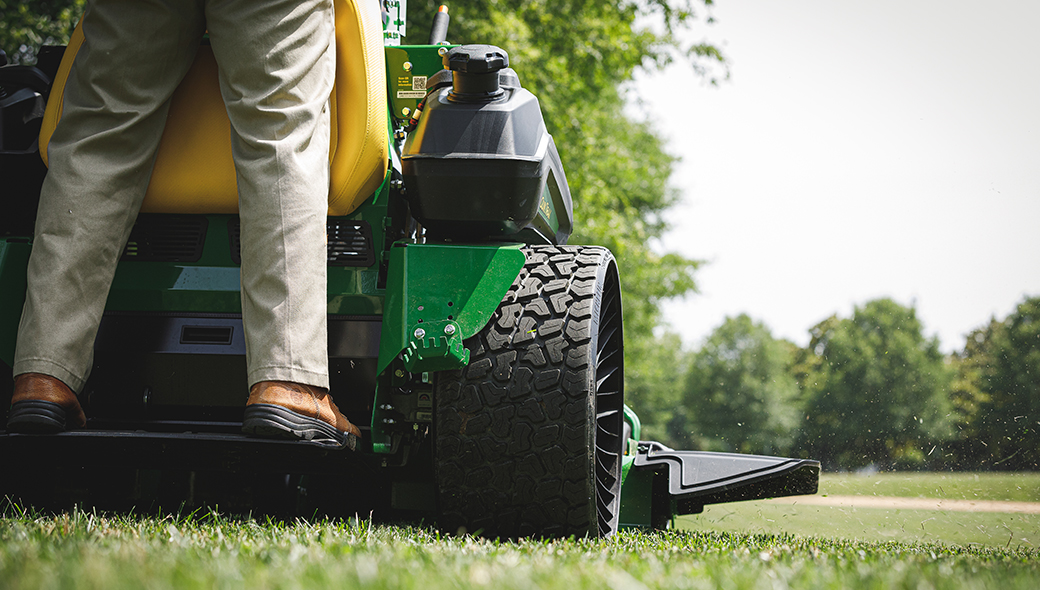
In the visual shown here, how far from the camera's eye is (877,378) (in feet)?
183

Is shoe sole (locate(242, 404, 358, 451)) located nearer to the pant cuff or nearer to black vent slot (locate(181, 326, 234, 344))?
the pant cuff

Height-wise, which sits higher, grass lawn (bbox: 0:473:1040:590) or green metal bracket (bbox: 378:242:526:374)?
green metal bracket (bbox: 378:242:526:374)

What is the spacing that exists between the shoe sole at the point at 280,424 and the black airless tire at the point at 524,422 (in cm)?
37

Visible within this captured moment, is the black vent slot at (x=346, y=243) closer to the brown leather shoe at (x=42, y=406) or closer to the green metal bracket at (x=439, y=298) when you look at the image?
the green metal bracket at (x=439, y=298)

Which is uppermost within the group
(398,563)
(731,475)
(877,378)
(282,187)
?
(282,187)

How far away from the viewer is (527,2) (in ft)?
39.6

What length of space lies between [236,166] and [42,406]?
2.45 ft

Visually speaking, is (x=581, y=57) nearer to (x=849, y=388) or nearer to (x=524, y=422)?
(x=524, y=422)

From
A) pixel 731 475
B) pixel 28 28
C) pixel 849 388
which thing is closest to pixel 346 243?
pixel 731 475

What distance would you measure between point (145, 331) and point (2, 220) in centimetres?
71

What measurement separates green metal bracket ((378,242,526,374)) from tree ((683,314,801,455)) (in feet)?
196

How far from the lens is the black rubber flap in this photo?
3.31 m

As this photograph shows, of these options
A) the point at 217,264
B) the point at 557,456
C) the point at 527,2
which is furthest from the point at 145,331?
the point at 527,2

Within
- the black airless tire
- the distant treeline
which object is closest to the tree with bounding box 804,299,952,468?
the distant treeline
